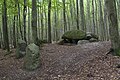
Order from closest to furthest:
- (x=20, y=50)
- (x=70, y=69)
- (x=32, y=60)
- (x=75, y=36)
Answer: (x=70, y=69) < (x=32, y=60) < (x=20, y=50) < (x=75, y=36)

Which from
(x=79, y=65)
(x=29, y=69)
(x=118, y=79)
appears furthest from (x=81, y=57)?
(x=118, y=79)

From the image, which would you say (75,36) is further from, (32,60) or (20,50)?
(32,60)

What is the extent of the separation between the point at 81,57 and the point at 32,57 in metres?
2.84

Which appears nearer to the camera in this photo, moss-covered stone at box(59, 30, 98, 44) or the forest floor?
the forest floor

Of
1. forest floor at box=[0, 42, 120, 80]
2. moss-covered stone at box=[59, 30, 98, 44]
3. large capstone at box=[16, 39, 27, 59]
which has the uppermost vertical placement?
moss-covered stone at box=[59, 30, 98, 44]

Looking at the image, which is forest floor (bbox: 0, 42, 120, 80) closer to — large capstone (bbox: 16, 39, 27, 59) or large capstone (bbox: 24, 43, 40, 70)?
large capstone (bbox: 24, 43, 40, 70)

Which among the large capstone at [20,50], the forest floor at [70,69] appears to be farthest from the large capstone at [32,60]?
the large capstone at [20,50]

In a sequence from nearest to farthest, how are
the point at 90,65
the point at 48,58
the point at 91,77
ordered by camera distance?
the point at 91,77, the point at 90,65, the point at 48,58

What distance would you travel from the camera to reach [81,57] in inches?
480

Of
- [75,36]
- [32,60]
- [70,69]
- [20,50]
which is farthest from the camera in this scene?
[75,36]

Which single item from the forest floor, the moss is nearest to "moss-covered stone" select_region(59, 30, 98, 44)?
the moss

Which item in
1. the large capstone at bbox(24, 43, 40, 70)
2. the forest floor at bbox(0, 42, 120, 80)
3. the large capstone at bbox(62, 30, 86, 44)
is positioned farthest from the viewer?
the large capstone at bbox(62, 30, 86, 44)

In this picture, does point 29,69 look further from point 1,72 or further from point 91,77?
point 91,77

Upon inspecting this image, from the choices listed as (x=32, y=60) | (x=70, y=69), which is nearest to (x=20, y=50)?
(x=32, y=60)
